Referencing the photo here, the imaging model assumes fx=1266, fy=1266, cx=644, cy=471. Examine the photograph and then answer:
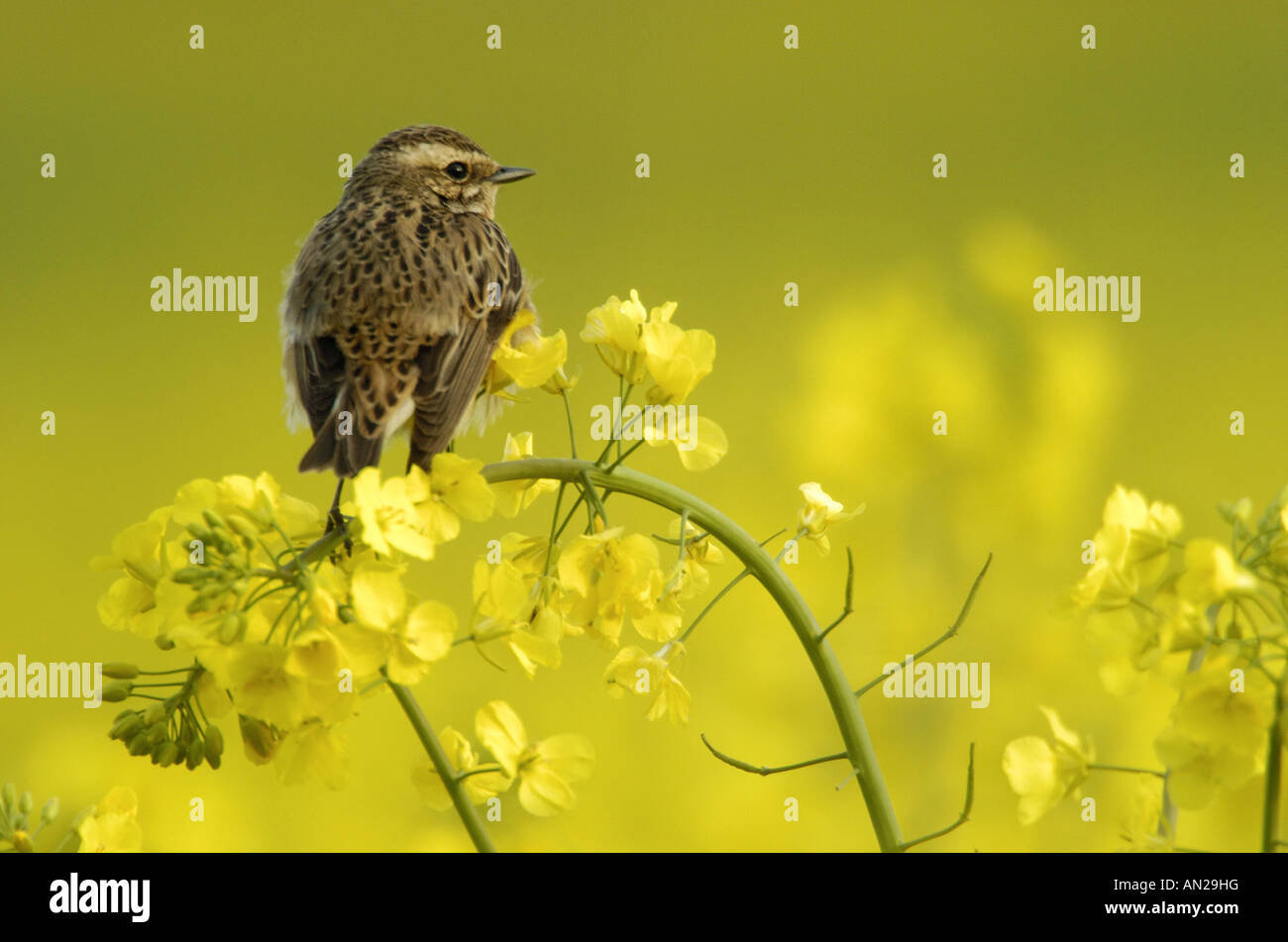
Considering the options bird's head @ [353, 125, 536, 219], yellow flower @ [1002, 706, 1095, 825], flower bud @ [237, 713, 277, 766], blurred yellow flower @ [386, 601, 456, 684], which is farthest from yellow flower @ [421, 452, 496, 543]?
bird's head @ [353, 125, 536, 219]

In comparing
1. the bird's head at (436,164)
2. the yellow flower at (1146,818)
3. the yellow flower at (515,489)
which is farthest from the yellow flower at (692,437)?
the bird's head at (436,164)

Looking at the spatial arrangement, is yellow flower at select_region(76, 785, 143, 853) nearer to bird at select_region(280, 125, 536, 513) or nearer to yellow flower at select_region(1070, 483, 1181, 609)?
bird at select_region(280, 125, 536, 513)

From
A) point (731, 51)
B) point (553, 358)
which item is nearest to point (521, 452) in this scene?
point (553, 358)

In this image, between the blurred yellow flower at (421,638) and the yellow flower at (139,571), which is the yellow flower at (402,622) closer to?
the blurred yellow flower at (421,638)

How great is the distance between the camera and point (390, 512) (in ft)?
3.23

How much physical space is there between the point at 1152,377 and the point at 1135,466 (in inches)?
61.7

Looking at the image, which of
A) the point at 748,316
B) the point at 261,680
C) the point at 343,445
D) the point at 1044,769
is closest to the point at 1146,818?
the point at 1044,769

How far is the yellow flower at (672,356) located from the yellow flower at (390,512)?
275mm

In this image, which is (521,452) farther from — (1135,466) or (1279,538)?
(1135,466)

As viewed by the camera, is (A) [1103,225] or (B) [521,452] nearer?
(B) [521,452]

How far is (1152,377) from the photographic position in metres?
5.79

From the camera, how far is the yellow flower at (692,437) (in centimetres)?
119

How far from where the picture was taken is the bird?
172cm
